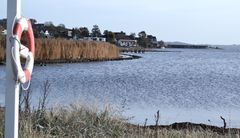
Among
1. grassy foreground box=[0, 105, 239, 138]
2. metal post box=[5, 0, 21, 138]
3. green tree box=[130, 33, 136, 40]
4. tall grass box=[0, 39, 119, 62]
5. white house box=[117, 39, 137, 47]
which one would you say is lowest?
white house box=[117, 39, 137, 47]

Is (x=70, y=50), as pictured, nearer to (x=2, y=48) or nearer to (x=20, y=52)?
(x=2, y=48)

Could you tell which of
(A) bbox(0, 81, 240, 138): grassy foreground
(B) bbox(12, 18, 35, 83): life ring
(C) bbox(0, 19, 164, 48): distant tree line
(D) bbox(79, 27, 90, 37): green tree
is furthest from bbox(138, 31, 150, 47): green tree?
(B) bbox(12, 18, 35, 83): life ring

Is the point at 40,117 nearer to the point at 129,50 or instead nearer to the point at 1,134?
the point at 1,134

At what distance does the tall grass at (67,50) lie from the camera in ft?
188

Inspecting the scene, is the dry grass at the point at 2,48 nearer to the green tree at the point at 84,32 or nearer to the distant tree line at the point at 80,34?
the distant tree line at the point at 80,34

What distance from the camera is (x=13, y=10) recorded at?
192 inches

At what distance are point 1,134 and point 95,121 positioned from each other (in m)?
2.90

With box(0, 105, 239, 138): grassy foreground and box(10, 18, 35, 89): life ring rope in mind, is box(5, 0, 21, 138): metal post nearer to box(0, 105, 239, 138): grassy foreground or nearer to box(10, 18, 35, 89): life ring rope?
box(10, 18, 35, 89): life ring rope

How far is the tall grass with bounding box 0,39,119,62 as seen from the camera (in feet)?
188

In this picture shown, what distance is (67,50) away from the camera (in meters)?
63.5

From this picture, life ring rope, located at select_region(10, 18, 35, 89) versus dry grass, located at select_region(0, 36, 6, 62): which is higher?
life ring rope, located at select_region(10, 18, 35, 89)

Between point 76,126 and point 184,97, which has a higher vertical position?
point 76,126

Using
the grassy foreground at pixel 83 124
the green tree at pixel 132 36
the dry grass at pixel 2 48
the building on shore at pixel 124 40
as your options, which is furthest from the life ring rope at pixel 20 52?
the green tree at pixel 132 36

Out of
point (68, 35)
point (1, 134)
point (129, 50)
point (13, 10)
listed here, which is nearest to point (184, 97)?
point (1, 134)
